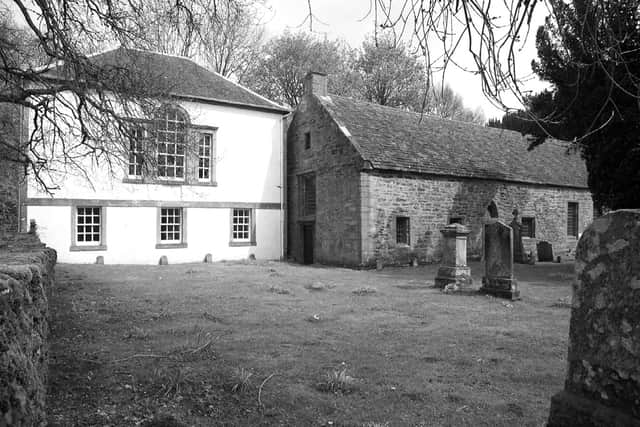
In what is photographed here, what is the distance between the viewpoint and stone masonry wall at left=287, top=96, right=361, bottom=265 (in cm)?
1952

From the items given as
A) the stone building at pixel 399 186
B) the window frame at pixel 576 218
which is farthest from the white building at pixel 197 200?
the window frame at pixel 576 218

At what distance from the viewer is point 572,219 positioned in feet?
90.0

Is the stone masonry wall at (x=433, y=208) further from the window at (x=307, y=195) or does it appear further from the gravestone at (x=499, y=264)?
the gravestone at (x=499, y=264)

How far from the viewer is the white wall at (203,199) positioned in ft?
62.8

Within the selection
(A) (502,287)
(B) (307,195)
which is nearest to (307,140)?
(B) (307,195)

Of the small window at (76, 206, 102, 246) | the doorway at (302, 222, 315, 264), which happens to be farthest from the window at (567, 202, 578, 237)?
the small window at (76, 206, 102, 246)

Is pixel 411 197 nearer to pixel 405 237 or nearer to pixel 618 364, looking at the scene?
pixel 405 237

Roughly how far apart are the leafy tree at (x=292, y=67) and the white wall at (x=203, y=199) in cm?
1337

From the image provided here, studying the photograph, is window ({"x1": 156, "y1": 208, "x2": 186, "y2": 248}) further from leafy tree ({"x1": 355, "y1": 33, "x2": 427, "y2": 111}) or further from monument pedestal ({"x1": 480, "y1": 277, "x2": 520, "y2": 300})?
leafy tree ({"x1": 355, "y1": 33, "x2": 427, "y2": 111})

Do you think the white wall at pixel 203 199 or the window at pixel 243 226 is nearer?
the white wall at pixel 203 199

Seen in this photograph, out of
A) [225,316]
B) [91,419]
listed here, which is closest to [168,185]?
[225,316]

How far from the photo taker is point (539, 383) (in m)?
5.07

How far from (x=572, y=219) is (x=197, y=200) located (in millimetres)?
21777

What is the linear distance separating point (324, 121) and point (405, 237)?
6.62 m
